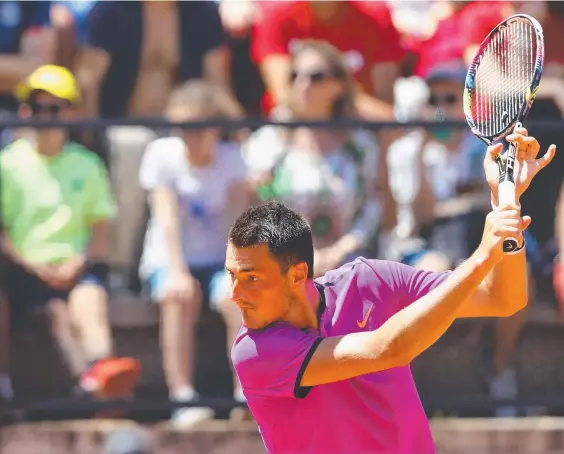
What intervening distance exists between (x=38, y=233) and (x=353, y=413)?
3058 millimetres

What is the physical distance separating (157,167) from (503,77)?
98.4 inches

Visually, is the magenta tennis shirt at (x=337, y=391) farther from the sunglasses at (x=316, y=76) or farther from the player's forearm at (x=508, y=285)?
the sunglasses at (x=316, y=76)

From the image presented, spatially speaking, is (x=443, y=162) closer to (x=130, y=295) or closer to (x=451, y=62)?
(x=451, y=62)

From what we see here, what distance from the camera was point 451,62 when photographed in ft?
21.8

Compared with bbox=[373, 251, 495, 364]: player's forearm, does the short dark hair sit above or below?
above

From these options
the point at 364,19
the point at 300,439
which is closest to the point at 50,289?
the point at 364,19

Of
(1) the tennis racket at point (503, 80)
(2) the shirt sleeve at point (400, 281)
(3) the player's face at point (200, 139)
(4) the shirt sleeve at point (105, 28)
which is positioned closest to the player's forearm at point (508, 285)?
(2) the shirt sleeve at point (400, 281)

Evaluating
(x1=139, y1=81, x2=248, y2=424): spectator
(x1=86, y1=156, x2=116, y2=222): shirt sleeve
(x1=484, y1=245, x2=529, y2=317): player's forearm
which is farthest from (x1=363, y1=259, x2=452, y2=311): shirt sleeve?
(x1=86, y1=156, x2=116, y2=222): shirt sleeve

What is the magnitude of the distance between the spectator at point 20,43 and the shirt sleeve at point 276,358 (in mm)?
3752

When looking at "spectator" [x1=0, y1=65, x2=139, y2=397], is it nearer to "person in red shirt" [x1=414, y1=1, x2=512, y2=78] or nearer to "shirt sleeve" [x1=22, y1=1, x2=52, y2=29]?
"shirt sleeve" [x1=22, y1=1, x2=52, y2=29]

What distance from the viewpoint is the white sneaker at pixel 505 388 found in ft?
19.9

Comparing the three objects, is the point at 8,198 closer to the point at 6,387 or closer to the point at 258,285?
the point at 6,387

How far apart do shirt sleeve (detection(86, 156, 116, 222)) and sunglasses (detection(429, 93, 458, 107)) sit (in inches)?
67.7

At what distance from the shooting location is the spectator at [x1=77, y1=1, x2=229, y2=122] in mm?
6930
